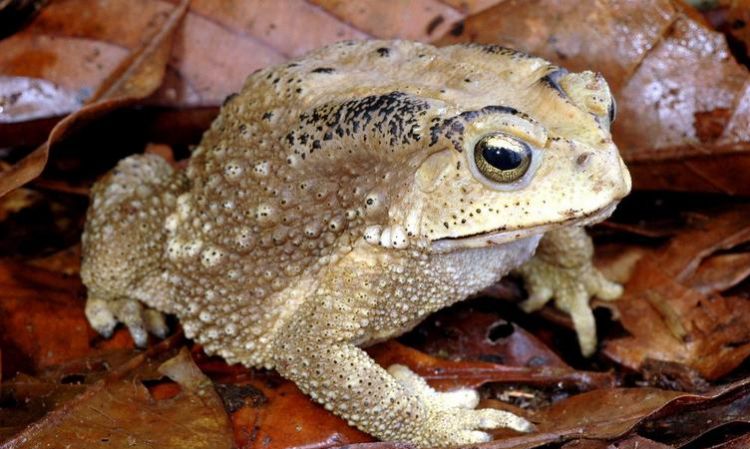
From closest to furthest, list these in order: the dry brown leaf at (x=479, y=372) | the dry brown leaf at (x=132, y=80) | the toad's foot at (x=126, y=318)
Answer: the dry brown leaf at (x=479, y=372) → the toad's foot at (x=126, y=318) → the dry brown leaf at (x=132, y=80)

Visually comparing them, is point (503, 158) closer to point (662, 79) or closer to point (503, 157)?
→ point (503, 157)

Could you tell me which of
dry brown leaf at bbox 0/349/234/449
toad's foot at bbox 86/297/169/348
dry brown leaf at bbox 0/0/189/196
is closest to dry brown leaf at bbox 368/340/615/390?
dry brown leaf at bbox 0/349/234/449

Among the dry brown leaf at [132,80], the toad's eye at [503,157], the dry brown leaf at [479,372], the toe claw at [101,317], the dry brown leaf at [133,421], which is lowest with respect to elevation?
the toe claw at [101,317]

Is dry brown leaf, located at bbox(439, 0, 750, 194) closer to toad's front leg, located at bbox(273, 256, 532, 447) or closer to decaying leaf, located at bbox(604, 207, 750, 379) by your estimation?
decaying leaf, located at bbox(604, 207, 750, 379)

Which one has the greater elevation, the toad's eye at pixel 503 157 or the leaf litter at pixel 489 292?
the toad's eye at pixel 503 157

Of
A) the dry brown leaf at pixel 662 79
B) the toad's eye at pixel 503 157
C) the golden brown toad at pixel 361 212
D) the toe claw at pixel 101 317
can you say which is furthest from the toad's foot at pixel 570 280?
the toe claw at pixel 101 317

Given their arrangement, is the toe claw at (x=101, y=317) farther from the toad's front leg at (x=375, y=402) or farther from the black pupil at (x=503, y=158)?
the black pupil at (x=503, y=158)

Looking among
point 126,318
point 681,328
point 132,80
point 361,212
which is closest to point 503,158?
point 361,212
